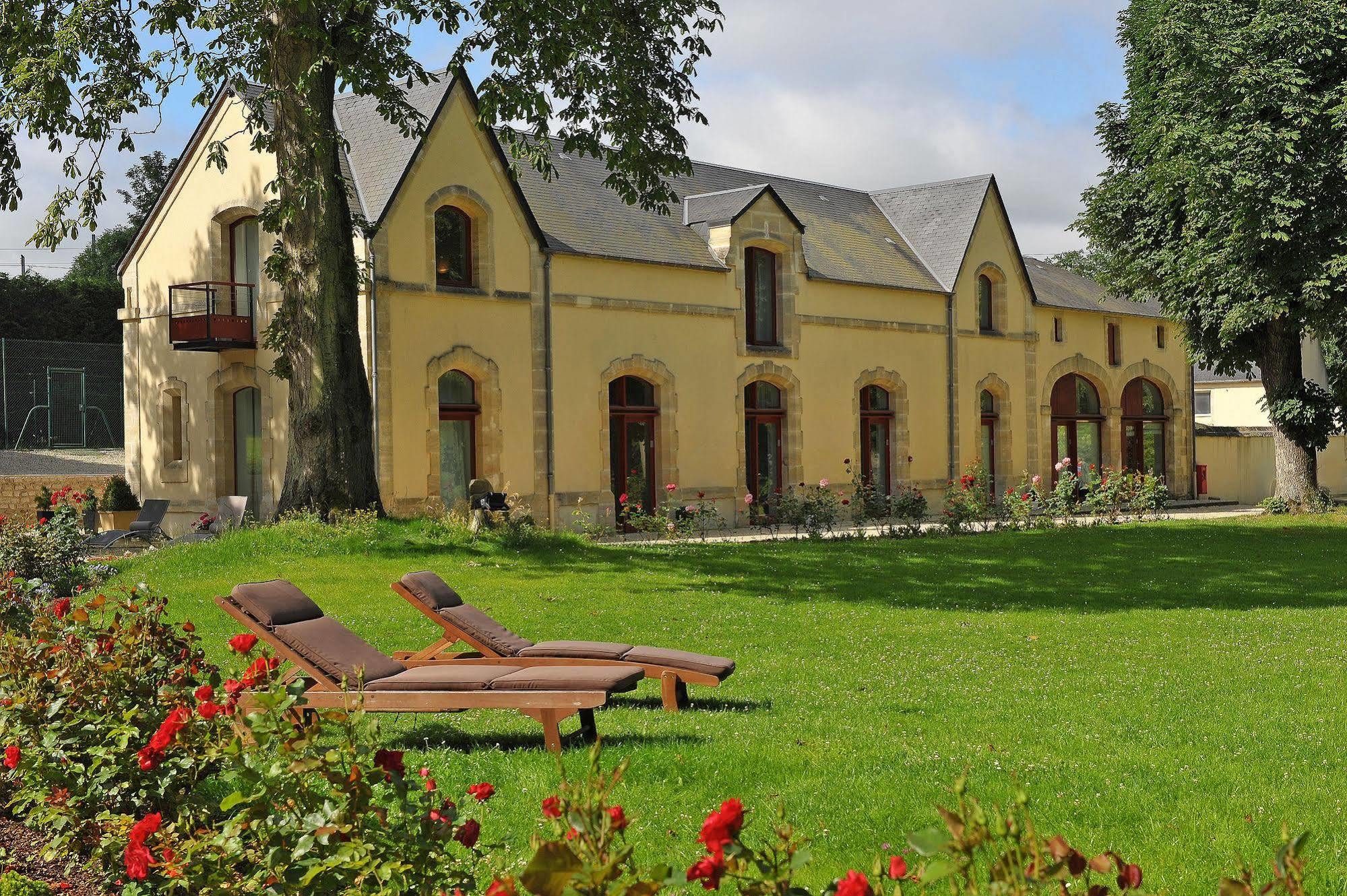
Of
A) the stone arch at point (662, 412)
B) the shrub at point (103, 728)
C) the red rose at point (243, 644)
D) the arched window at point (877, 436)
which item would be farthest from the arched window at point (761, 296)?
the red rose at point (243, 644)

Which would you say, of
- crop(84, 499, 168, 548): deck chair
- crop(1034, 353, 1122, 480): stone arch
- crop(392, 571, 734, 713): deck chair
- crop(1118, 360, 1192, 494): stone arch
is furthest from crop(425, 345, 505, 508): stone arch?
crop(1118, 360, 1192, 494): stone arch

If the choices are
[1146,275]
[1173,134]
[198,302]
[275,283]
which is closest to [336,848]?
[275,283]

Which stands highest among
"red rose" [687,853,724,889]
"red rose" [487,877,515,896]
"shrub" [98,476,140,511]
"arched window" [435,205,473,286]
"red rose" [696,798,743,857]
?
"arched window" [435,205,473,286]

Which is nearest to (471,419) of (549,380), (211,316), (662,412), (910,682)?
(549,380)

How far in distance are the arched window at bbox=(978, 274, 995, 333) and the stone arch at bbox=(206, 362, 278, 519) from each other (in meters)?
17.6

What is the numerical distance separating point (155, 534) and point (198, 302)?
4.34 metres

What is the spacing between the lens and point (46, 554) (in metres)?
14.4

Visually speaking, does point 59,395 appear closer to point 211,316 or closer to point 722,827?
point 211,316

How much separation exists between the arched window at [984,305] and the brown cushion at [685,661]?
25.7 metres

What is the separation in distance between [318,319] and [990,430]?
19.9 metres

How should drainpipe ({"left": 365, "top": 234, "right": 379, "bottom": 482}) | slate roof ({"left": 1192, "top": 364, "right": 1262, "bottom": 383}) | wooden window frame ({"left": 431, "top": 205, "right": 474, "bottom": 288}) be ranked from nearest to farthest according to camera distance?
drainpipe ({"left": 365, "top": 234, "right": 379, "bottom": 482}) < wooden window frame ({"left": 431, "top": 205, "right": 474, "bottom": 288}) < slate roof ({"left": 1192, "top": 364, "right": 1262, "bottom": 383})

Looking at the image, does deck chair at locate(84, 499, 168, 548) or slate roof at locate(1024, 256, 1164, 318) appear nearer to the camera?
deck chair at locate(84, 499, 168, 548)

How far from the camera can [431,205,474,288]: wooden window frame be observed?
22.2 meters

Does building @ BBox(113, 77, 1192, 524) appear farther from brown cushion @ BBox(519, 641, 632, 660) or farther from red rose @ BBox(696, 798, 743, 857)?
red rose @ BBox(696, 798, 743, 857)
